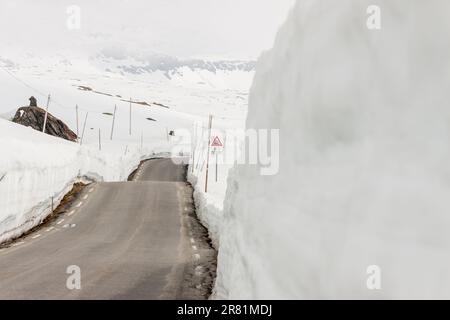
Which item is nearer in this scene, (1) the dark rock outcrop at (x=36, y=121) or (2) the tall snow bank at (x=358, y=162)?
(2) the tall snow bank at (x=358, y=162)

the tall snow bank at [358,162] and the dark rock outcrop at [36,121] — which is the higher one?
the dark rock outcrop at [36,121]

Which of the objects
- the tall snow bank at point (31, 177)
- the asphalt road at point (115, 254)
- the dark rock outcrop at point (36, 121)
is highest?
the dark rock outcrop at point (36, 121)

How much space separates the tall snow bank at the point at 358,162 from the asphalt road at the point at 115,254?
4.07m

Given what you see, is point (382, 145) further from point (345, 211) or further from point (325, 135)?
point (325, 135)

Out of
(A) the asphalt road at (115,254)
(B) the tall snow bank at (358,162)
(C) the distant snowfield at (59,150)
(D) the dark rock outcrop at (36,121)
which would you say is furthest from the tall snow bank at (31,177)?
(D) the dark rock outcrop at (36,121)

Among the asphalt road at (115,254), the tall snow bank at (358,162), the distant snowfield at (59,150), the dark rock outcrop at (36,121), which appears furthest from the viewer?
the dark rock outcrop at (36,121)

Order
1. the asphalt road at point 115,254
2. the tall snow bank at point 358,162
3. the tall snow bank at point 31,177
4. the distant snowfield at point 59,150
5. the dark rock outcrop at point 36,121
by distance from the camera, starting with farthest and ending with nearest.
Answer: the dark rock outcrop at point 36,121 → the distant snowfield at point 59,150 → the tall snow bank at point 31,177 → the asphalt road at point 115,254 → the tall snow bank at point 358,162

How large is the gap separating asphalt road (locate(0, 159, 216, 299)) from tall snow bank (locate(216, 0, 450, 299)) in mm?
4069

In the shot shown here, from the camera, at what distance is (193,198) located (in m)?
27.0

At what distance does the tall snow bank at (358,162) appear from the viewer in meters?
→ 3.62

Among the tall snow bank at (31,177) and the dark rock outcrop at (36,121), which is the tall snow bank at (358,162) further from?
the dark rock outcrop at (36,121)

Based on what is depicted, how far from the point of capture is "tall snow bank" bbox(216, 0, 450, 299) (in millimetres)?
3625

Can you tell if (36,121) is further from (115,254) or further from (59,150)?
(115,254)
